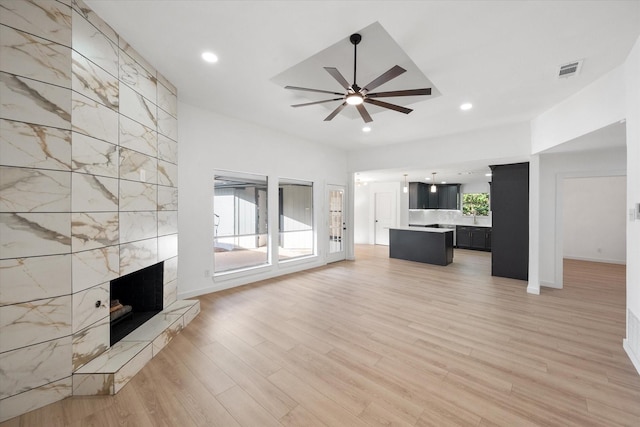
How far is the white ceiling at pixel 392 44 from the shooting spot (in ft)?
6.52

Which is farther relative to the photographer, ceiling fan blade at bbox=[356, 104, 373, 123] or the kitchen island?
the kitchen island

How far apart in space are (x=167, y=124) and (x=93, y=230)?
173cm

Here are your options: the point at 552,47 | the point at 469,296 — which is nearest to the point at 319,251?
the point at 469,296

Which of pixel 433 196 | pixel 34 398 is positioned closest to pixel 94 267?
pixel 34 398

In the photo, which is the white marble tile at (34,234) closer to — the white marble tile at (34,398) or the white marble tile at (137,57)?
the white marble tile at (34,398)

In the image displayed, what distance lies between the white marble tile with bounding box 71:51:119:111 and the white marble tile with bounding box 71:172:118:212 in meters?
0.69

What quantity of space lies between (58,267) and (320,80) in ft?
10.6

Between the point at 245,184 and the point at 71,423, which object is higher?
the point at 245,184

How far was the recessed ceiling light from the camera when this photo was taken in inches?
104

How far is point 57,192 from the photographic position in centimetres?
185

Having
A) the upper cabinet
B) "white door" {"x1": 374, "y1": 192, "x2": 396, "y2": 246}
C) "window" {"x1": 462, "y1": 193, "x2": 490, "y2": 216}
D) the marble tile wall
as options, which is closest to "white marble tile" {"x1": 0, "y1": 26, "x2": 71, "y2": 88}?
the marble tile wall

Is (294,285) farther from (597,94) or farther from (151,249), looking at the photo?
(597,94)

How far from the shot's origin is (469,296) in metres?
4.10

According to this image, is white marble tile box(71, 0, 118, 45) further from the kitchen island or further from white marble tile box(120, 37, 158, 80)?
the kitchen island
